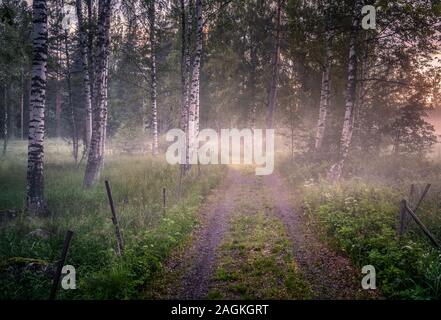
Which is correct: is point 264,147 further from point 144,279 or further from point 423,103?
point 144,279

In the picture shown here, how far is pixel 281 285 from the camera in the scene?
6152 mm

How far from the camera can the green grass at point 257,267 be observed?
5910 mm

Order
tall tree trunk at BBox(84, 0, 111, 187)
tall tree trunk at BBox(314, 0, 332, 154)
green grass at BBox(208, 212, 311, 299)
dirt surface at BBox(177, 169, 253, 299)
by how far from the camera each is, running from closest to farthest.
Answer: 1. green grass at BBox(208, 212, 311, 299)
2. dirt surface at BBox(177, 169, 253, 299)
3. tall tree trunk at BBox(84, 0, 111, 187)
4. tall tree trunk at BBox(314, 0, 332, 154)

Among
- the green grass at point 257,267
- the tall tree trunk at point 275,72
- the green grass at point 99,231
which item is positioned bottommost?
the green grass at point 257,267

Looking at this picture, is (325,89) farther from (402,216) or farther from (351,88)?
(402,216)

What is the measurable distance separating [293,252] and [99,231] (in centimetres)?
524

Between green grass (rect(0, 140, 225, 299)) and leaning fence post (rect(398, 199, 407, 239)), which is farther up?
leaning fence post (rect(398, 199, 407, 239))

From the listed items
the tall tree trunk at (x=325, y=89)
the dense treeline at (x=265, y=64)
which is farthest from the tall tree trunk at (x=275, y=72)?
the tall tree trunk at (x=325, y=89)

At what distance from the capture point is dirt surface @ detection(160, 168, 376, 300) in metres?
6.05

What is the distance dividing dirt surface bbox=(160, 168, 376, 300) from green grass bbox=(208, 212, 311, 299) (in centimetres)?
23

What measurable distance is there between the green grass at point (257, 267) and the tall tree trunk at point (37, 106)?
20.8 feet

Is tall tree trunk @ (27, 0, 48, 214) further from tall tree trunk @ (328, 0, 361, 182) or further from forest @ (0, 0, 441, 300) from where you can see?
tall tree trunk @ (328, 0, 361, 182)

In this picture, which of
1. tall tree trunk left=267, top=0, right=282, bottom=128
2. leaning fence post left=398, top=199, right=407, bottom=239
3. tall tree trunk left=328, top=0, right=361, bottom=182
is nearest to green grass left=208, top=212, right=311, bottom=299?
leaning fence post left=398, top=199, right=407, bottom=239

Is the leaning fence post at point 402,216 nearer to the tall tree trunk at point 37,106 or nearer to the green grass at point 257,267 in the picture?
the green grass at point 257,267
